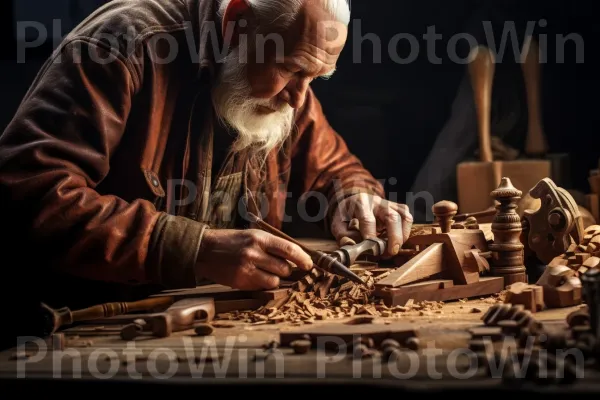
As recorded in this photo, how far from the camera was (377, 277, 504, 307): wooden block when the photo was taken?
97.5 inches

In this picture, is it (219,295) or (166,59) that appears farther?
(166,59)

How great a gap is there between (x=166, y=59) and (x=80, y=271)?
0.84m

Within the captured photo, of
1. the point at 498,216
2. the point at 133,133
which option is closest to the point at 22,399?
the point at 133,133

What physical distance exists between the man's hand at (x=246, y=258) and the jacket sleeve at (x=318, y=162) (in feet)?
3.12

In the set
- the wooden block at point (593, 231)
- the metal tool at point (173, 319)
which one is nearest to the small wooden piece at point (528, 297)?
the wooden block at point (593, 231)

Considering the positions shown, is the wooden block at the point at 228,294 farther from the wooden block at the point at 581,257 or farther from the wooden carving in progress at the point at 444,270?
the wooden block at the point at 581,257

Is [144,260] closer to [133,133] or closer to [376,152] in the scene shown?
[133,133]

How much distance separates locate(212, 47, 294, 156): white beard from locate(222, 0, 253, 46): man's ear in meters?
0.06

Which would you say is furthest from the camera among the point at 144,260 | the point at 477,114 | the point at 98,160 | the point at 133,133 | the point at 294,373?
the point at 477,114

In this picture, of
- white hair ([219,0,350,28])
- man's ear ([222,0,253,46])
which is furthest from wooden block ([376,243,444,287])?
man's ear ([222,0,253,46])

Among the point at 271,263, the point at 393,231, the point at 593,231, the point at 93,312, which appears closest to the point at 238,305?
the point at 271,263

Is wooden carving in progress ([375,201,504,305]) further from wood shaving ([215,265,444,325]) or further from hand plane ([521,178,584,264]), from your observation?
hand plane ([521,178,584,264])

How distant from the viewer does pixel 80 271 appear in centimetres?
246

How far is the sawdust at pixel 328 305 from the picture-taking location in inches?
93.8
